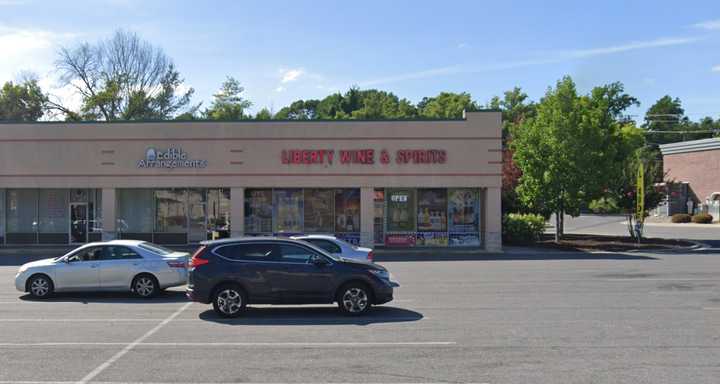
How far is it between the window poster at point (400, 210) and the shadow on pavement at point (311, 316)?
58.0 feet

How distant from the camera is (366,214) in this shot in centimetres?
3147

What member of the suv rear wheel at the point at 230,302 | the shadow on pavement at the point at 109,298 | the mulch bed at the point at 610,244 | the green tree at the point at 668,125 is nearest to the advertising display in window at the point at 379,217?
the mulch bed at the point at 610,244

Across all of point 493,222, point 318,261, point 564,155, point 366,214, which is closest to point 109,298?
point 318,261

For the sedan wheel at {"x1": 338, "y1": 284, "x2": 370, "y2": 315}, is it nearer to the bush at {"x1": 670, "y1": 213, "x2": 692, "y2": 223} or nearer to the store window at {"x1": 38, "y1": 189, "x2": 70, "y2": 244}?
the store window at {"x1": 38, "y1": 189, "x2": 70, "y2": 244}

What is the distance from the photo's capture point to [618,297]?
15617mm

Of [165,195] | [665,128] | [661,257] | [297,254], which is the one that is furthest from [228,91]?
[665,128]

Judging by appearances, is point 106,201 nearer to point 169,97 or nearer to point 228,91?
point 169,97

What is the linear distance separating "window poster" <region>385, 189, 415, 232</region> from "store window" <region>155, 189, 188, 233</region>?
9.61 metres

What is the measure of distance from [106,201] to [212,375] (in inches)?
990

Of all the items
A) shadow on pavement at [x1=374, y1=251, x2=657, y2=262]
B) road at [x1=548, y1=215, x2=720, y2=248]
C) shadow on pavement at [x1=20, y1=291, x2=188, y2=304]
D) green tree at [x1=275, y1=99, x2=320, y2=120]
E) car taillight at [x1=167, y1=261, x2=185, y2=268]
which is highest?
green tree at [x1=275, y1=99, x2=320, y2=120]

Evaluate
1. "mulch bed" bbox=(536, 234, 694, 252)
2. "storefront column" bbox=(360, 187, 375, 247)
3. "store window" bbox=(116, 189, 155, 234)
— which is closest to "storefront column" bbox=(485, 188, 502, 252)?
"mulch bed" bbox=(536, 234, 694, 252)

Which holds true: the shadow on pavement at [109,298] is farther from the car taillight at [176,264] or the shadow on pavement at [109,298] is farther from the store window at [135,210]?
the store window at [135,210]

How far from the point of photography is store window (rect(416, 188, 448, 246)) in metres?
31.9

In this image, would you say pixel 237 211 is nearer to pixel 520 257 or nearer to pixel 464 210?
pixel 464 210
